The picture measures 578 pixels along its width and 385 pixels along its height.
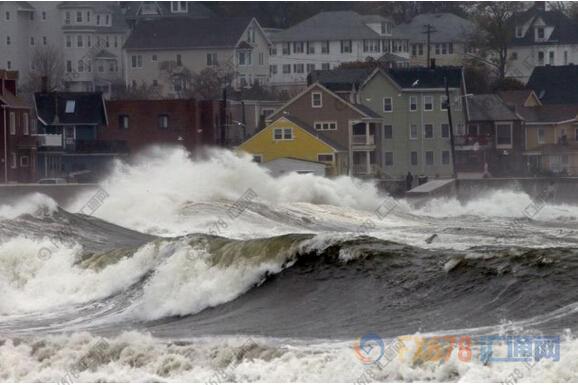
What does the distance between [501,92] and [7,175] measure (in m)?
39.4

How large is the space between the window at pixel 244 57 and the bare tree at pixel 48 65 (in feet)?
43.2

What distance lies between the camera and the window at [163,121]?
7723cm

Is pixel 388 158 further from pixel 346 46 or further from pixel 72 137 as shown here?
pixel 346 46

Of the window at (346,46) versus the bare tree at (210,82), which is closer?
the bare tree at (210,82)

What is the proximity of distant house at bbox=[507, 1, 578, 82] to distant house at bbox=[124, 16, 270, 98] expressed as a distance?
63.2 feet

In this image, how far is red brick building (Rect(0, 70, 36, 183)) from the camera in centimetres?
6283

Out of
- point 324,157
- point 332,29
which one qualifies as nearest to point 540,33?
point 332,29

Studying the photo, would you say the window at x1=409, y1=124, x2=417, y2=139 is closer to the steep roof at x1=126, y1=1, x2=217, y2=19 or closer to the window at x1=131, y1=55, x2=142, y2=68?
the window at x1=131, y1=55, x2=142, y2=68

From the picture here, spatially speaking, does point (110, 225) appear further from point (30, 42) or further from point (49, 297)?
point (30, 42)

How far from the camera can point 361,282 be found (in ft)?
77.9

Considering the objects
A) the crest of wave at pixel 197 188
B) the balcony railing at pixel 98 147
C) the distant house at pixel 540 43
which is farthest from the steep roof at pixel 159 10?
the crest of wave at pixel 197 188

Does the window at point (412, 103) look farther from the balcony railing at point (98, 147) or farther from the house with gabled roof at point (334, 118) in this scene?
the balcony railing at point (98, 147)

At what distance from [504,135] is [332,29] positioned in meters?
35.4

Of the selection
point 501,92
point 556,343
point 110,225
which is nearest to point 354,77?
point 501,92
